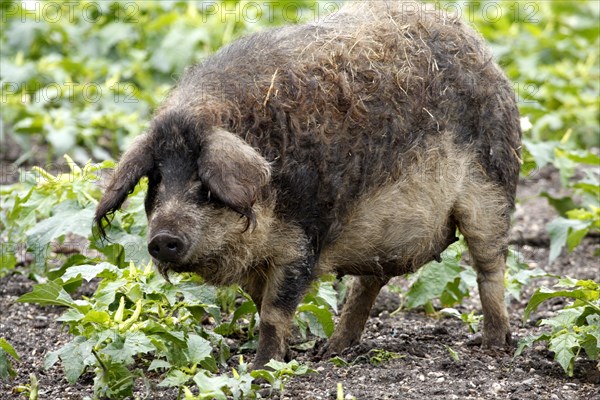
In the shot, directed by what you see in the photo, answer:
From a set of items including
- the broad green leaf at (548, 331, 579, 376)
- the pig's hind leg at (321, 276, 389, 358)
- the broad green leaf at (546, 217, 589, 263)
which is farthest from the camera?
the broad green leaf at (546, 217, 589, 263)

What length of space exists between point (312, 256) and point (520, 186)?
18.3ft

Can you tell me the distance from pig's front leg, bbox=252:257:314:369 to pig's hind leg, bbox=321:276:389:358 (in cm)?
74

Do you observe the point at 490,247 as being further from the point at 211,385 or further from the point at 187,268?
the point at 211,385

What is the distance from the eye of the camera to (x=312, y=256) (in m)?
6.12

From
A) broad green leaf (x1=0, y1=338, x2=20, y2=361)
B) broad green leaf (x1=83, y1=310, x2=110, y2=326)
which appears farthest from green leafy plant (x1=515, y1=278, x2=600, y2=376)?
broad green leaf (x1=0, y1=338, x2=20, y2=361)

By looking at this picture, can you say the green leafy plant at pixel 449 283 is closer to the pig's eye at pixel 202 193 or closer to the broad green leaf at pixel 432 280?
the broad green leaf at pixel 432 280

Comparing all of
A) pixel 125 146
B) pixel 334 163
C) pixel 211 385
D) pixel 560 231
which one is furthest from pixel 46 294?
pixel 125 146

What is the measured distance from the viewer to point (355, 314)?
696 centimetres

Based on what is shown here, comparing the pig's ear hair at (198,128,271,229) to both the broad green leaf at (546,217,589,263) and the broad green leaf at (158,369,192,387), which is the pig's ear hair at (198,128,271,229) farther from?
the broad green leaf at (546,217,589,263)

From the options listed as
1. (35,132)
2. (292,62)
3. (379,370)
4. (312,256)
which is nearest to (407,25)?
(292,62)

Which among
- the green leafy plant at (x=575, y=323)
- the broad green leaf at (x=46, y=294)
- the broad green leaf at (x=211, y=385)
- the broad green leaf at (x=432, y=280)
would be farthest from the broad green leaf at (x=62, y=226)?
the green leafy plant at (x=575, y=323)

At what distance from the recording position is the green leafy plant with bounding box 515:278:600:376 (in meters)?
6.14

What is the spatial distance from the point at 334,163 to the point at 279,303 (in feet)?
2.60

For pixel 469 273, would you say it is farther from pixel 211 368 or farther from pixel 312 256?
pixel 211 368
